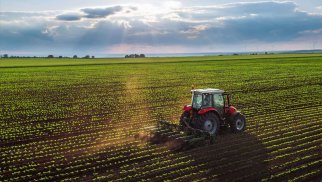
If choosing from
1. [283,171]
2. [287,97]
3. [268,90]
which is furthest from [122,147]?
[268,90]

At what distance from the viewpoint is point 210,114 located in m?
15.2

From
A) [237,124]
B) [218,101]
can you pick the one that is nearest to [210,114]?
[218,101]

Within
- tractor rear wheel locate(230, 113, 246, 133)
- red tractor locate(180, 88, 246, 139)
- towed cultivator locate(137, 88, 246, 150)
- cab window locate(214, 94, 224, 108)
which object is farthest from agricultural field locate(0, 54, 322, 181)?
cab window locate(214, 94, 224, 108)

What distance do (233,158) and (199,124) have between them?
2.36 meters

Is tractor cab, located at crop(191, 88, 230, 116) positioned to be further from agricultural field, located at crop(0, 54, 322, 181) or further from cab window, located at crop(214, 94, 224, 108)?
agricultural field, located at crop(0, 54, 322, 181)

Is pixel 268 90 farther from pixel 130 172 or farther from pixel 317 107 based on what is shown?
pixel 130 172

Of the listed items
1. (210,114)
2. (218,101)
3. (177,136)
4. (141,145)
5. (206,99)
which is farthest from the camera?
(218,101)

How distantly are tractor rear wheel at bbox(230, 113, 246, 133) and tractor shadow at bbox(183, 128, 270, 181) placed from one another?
281mm

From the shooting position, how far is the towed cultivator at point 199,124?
1471 centimetres

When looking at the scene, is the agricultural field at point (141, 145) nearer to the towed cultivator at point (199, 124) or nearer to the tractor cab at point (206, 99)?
the towed cultivator at point (199, 124)

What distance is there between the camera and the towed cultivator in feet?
48.3

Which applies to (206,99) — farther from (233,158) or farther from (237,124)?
(233,158)

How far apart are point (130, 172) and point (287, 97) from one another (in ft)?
58.8

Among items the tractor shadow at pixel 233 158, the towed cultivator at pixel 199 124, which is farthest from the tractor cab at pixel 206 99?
the tractor shadow at pixel 233 158
